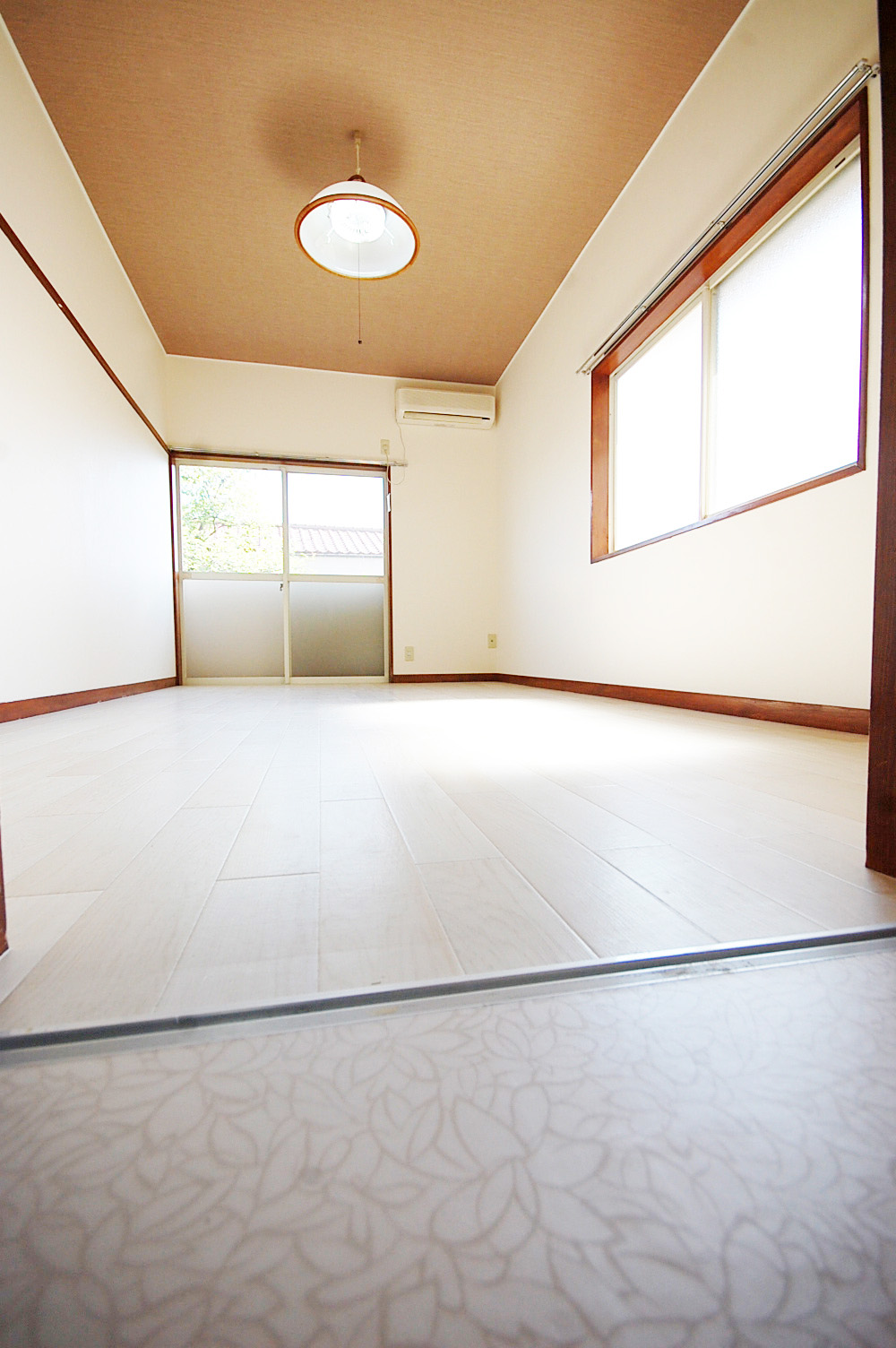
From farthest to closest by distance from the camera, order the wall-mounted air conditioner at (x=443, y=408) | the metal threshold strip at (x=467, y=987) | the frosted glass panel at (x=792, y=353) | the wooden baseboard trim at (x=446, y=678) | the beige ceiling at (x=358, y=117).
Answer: the wooden baseboard trim at (x=446, y=678)
the wall-mounted air conditioner at (x=443, y=408)
the beige ceiling at (x=358, y=117)
the frosted glass panel at (x=792, y=353)
the metal threshold strip at (x=467, y=987)

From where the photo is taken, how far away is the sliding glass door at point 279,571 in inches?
197

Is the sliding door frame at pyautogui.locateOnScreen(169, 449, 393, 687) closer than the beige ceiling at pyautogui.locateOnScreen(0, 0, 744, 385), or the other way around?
the beige ceiling at pyautogui.locateOnScreen(0, 0, 744, 385)

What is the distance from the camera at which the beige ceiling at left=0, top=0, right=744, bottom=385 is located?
7.43ft

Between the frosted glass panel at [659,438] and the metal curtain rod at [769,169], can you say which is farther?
the frosted glass panel at [659,438]

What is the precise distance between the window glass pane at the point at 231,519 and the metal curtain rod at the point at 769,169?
125 inches

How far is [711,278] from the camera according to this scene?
8.55ft

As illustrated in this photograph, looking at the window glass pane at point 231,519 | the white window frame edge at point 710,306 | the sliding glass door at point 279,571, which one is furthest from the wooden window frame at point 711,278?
the window glass pane at point 231,519

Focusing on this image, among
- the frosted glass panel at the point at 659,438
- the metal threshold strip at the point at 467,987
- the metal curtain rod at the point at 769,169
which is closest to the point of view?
the metal threshold strip at the point at 467,987

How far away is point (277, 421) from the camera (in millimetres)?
5023

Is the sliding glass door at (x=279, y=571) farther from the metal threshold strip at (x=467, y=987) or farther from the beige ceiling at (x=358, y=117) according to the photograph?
the metal threshold strip at (x=467, y=987)

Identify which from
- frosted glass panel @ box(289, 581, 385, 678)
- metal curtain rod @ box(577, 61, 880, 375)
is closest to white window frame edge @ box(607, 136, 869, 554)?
metal curtain rod @ box(577, 61, 880, 375)

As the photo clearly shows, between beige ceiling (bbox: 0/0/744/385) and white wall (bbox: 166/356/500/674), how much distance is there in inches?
40.9

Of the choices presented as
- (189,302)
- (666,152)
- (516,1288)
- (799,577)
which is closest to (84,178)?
(189,302)

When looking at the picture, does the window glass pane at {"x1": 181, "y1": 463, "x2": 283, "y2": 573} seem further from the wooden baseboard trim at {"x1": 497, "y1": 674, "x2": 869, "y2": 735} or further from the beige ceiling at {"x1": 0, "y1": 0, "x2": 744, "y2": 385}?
the wooden baseboard trim at {"x1": 497, "y1": 674, "x2": 869, "y2": 735}
